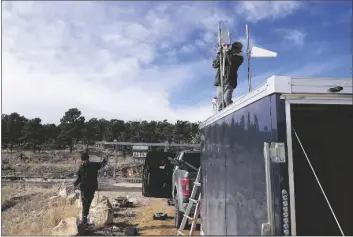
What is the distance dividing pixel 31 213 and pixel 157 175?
4.01 m

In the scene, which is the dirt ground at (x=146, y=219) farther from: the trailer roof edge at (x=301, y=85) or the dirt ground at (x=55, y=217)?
the trailer roof edge at (x=301, y=85)

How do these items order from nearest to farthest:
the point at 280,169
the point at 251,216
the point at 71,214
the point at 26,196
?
the point at 280,169 → the point at 251,216 → the point at 71,214 → the point at 26,196

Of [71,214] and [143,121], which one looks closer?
[71,214]

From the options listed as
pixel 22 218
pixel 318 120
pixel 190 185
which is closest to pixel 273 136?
pixel 318 120

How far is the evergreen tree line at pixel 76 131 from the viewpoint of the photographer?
192ft

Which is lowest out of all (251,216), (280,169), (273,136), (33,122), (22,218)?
(22,218)

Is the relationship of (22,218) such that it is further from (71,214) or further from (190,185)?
(190,185)

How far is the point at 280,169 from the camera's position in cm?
345

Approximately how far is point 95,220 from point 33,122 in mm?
54229

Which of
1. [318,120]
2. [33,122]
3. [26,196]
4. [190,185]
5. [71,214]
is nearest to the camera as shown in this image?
[318,120]

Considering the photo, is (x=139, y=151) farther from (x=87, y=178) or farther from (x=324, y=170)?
(x=324, y=170)

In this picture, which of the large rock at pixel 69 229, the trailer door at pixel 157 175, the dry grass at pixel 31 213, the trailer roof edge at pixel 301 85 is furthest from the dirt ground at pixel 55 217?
the trailer roof edge at pixel 301 85

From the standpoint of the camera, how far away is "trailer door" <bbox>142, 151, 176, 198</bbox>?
13.5m

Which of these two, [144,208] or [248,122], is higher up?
[248,122]
